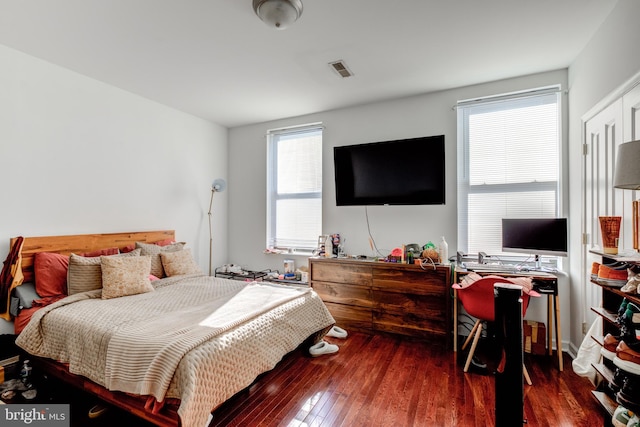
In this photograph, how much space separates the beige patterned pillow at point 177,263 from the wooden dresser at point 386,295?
→ 4.42 feet

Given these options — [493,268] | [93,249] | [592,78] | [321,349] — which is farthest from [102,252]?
→ [592,78]

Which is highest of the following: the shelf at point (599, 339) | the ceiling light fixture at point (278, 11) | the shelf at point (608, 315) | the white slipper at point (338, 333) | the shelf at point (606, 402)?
the ceiling light fixture at point (278, 11)

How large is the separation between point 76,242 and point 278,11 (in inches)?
108

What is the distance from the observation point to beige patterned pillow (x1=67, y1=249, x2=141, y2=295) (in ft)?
8.26

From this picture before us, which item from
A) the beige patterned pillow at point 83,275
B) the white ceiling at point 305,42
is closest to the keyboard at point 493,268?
the white ceiling at point 305,42

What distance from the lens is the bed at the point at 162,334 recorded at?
159 cm

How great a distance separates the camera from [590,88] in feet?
7.88

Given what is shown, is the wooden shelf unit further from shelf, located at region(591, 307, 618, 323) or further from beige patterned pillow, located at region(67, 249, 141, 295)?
beige patterned pillow, located at region(67, 249, 141, 295)

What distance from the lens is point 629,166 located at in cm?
139

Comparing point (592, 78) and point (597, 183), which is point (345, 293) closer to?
point (597, 183)

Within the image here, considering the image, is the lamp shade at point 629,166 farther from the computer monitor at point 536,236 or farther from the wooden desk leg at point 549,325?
the wooden desk leg at point 549,325

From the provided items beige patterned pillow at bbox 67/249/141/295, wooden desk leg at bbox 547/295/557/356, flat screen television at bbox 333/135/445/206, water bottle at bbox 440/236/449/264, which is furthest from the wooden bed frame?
wooden desk leg at bbox 547/295/557/356

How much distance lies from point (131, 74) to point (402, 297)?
3452mm

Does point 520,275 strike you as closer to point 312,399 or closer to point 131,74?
point 312,399
